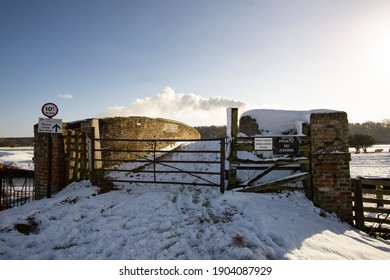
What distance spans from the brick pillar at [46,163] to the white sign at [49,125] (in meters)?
0.65

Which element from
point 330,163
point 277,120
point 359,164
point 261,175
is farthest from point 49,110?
point 359,164

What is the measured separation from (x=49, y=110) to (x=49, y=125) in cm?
41

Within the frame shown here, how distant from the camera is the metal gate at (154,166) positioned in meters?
6.13

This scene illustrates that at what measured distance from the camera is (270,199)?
213 inches

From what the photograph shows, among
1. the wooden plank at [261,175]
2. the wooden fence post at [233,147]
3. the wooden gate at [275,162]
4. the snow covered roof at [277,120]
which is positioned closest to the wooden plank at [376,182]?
the wooden gate at [275,162]

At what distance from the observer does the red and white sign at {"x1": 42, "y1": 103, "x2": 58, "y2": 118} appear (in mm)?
6332

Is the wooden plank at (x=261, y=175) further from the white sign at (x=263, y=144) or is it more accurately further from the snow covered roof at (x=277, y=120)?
the snow covered roof at (x=277, y=120)

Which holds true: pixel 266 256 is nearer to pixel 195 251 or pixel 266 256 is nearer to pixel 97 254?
pixel 195 251

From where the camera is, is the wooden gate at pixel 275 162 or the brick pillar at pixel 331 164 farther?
the wooden gate at pixel 275 162

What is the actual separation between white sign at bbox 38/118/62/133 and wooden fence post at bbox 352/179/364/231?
7.88 meters

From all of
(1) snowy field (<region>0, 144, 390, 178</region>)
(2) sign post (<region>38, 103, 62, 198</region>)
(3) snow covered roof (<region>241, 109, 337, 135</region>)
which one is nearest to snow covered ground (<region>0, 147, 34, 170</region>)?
(1) snowy field (<region>0, 144, 390, 178</region>)

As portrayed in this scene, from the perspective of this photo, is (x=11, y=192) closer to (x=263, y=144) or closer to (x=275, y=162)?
(x=263, y=144)
